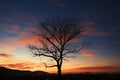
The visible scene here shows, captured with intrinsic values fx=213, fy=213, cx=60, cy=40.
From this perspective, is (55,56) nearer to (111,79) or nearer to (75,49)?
(75,49)

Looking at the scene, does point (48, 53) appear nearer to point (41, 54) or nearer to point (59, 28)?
point (41, 54)

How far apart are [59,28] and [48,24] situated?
2.23 meters

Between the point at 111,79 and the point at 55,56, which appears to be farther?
the point at 55,56

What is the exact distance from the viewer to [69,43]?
4028cm

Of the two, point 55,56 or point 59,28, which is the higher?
point 59,28

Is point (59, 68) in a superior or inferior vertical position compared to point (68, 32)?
inferior

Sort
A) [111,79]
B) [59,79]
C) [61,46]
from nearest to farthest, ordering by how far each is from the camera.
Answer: [111,79] → [59,79] → [61,46]

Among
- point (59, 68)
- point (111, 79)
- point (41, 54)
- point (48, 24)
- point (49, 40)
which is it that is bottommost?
→ point (111, 79)

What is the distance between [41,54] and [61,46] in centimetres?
423

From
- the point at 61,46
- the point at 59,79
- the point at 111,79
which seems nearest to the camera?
the point at 111,79

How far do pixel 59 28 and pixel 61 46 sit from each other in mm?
3470

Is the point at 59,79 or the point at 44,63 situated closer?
the point at 59,79

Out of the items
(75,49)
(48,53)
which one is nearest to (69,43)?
(75,49)

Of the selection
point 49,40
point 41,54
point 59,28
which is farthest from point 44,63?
point 59,28
